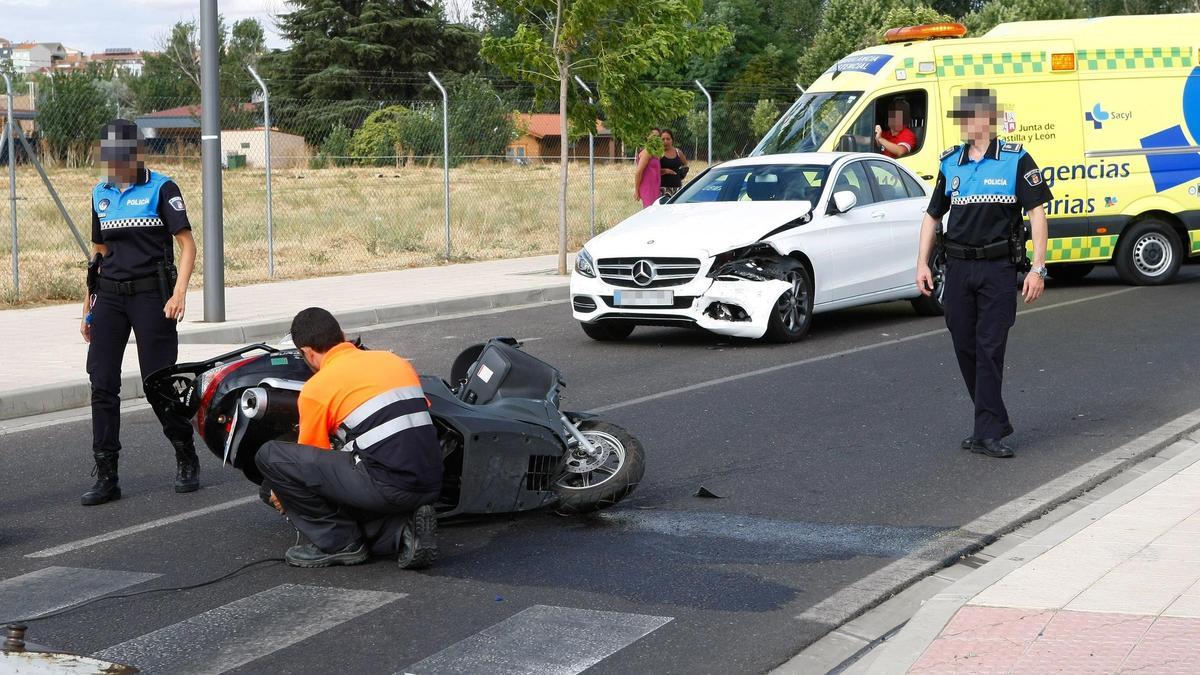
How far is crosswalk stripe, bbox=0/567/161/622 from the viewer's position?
5477 millimetres

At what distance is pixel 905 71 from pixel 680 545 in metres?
11.1

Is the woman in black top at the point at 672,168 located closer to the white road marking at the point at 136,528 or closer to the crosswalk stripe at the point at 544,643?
the white road marking at the point at 136,528

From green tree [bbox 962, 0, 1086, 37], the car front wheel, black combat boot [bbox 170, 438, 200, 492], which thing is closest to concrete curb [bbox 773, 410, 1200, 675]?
black combat boot [bbox 170, 438, 200, 492]

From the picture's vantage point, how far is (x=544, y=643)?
5027mm

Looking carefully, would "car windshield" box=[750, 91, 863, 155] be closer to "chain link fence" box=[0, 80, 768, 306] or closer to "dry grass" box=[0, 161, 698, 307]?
"chain link fence" box=[0, 80, 768, 306]

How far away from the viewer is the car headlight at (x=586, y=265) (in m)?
12.3

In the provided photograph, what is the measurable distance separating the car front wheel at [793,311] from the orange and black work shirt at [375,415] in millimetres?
6483

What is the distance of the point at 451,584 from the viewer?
578 cm

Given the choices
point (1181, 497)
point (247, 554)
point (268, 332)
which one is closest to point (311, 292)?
point (268, 332)

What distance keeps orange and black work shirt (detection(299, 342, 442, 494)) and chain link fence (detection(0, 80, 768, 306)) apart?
1106 cm

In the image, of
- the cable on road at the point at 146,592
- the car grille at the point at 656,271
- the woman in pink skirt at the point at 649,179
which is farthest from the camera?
the woman in pink skirt at the point at 649,179

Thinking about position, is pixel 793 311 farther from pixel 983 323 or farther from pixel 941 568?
pixel 941 568

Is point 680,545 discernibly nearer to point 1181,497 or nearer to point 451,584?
point 451,584

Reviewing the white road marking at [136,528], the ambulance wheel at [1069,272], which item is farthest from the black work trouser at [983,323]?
the ambulance wheel at [1069,272]
